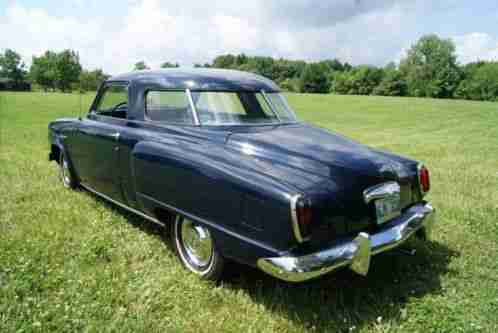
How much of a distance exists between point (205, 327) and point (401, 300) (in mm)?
1463

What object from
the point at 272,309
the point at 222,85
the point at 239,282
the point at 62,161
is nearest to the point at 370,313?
the point at 272,309

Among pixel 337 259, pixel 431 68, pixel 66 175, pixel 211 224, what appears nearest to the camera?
pixel 337 259

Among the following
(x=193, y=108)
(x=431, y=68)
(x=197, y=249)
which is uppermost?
(x=431, y=68)

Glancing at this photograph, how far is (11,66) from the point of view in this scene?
87.4 metres

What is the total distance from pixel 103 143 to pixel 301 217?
97.6 inches

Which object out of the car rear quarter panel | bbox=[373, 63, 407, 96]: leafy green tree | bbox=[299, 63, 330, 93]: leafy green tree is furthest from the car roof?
bbox=[299, 63, 330, 93]: leafy green tree

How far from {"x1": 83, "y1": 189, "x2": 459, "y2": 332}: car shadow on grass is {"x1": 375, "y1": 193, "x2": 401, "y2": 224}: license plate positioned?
0.54 m

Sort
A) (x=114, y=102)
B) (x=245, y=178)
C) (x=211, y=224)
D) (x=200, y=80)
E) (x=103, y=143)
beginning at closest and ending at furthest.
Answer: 1. (x=245, y=178)
2. (x=211, y=224)
3. (x=200, y=80)
4. (x=103, y=143)
5. (x=114, y=102)

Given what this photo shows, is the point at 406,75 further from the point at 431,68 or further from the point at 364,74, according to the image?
the point at 364,74

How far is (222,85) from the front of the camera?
11.7ft

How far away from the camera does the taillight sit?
2.25 m

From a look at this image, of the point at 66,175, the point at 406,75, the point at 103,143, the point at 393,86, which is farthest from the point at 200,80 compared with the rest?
the point at 406,75

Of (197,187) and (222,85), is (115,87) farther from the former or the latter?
(197,187)

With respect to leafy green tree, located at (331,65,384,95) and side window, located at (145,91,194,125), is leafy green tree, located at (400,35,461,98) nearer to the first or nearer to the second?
leafy green tree, located at (331,65,384,95)
